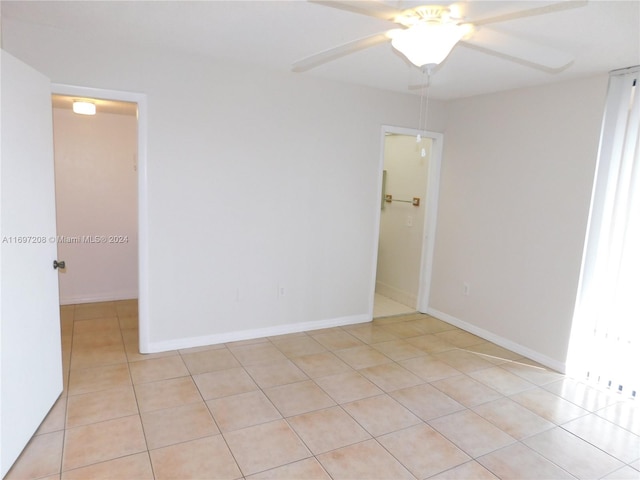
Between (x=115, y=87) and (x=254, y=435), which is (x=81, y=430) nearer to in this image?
(x=254, y=435)

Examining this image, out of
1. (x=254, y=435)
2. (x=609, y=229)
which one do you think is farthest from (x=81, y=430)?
(x=609, y=229)

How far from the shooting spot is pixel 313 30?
95.1 inches

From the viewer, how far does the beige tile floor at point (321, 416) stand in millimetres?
2111

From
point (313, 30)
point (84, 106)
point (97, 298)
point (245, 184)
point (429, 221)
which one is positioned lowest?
point (97, 298)

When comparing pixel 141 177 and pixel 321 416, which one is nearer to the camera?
pixel 321 416

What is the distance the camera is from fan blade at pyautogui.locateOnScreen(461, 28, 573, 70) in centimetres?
188

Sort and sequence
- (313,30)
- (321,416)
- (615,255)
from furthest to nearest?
(615,255), (321,416), (313,30)

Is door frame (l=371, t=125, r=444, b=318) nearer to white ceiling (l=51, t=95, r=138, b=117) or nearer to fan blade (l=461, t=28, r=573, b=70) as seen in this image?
fan blade (l=461, t=28, r=573, b=70)

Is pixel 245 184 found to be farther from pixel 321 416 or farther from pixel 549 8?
pixel 549 8

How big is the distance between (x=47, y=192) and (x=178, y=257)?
1103 mm

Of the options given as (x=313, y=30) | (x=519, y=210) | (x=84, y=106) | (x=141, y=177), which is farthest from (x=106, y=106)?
(x=519, y=210)

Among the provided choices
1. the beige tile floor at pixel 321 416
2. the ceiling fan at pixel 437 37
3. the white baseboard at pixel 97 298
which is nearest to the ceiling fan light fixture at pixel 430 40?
the ceiling fan at pixel 437 37

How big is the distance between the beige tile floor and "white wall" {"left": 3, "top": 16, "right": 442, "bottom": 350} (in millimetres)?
412

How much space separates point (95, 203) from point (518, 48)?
440cm
